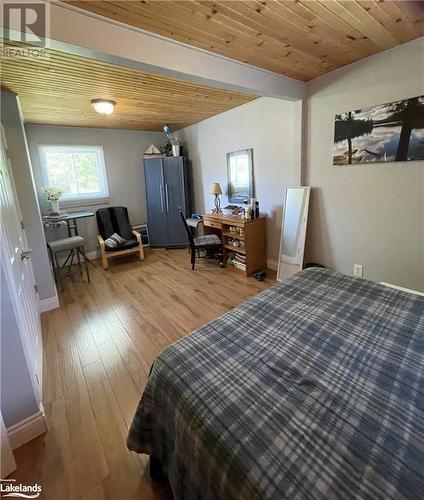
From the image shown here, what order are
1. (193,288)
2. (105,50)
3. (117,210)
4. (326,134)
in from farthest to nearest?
(117,210) → (193,288) → (326,134) → (105,50)

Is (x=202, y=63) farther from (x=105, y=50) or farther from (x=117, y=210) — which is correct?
(x=117, y=210)

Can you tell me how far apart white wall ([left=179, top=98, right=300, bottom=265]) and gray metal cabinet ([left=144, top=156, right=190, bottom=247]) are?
1.78 feet

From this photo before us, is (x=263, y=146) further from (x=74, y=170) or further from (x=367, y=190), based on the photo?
(x=74, y=170)

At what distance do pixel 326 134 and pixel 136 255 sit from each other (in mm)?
3733

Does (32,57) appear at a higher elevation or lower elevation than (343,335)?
higher

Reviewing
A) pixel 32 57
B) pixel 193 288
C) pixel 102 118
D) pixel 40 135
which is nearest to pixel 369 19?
pixel 32 57

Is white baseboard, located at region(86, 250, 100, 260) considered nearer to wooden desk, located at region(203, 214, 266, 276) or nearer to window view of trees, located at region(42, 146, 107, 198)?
window view of trees, located at region(42, 146, 107, 198)

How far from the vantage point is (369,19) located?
1.71m

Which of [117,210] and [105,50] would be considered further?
[117,210]

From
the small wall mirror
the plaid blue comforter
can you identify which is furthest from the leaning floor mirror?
the plaid blue comforter

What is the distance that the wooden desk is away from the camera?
11.5 feet

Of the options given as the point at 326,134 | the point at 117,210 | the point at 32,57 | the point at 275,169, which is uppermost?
the point at 32,57

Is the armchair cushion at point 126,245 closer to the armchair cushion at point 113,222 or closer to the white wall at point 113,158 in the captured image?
the armchair cushion at point 113,222

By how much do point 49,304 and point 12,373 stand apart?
5.85 ft
